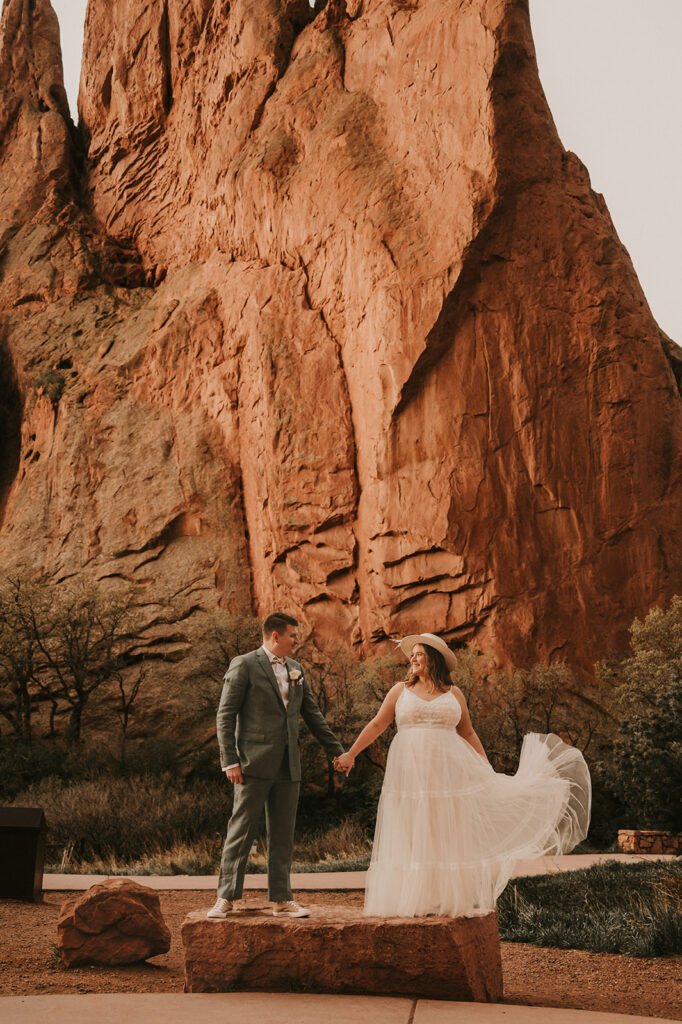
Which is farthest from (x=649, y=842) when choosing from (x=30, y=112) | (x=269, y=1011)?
(x=30, y=112)

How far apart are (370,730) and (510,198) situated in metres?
24.5

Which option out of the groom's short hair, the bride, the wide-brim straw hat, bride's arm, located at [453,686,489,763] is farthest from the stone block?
the groom's short hair

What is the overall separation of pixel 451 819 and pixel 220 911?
143 cm

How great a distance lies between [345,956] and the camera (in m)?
5.46

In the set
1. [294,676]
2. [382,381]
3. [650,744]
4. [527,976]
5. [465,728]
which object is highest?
[382,381]

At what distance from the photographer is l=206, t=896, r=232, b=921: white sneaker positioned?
18.9ft

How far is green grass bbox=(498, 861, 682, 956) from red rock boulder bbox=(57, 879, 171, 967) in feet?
10.0

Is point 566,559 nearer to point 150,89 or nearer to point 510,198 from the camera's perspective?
point 510,198

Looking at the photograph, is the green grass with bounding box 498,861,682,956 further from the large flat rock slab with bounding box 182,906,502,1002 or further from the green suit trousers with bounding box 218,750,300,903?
the green suit trousers with bounding box 218,750,300,903

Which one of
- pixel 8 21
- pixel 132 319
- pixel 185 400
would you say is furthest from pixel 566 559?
pixel 8 21

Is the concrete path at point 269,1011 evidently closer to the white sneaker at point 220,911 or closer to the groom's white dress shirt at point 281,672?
the white sneaker at point 220,911

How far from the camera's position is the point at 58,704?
29.1m

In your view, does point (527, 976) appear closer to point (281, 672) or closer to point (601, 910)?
point (601, 910)

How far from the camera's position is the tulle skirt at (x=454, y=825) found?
18.8 ft
